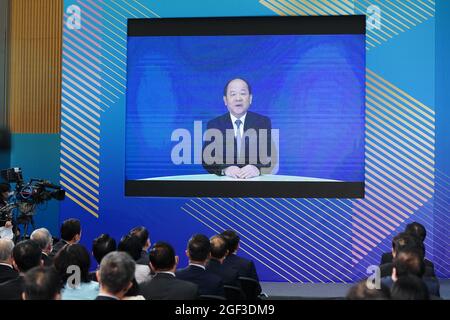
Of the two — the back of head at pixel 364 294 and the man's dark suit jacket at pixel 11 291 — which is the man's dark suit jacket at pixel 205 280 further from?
the back of head at pixel 364 294

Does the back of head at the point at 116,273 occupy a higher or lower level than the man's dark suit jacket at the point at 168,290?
higher

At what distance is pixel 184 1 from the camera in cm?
766

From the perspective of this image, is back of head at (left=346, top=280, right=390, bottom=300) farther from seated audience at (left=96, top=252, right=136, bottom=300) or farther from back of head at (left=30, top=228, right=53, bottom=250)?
back of head at (left=30, top=228, right=53, bottom=250)

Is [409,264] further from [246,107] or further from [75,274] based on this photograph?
[246,107]

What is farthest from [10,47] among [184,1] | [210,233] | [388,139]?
[388,139]

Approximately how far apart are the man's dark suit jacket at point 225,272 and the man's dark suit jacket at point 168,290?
0.93 meters

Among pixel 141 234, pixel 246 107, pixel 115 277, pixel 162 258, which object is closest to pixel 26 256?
pixel 162 258

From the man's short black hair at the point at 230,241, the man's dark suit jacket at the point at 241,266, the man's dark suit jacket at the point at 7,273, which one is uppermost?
the man's short black hair at the point at 230,241

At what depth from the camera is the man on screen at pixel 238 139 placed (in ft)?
24.9

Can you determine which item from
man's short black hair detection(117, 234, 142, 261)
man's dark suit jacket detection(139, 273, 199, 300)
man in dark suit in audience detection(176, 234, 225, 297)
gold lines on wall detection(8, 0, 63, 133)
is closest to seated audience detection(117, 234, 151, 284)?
man's short black hair detection(117, 234, 142, 261)

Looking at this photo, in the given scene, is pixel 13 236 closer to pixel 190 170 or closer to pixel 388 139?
pixel 190 170

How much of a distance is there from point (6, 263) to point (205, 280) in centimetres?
136

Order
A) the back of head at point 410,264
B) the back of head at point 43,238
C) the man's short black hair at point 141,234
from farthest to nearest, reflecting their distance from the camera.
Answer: the man's short black hair at point 141,234 < the back of head at point 43,238 < the back of head at point 410,264

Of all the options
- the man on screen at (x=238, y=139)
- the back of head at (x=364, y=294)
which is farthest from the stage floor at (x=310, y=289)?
the back of head at (x=364, y=294)
